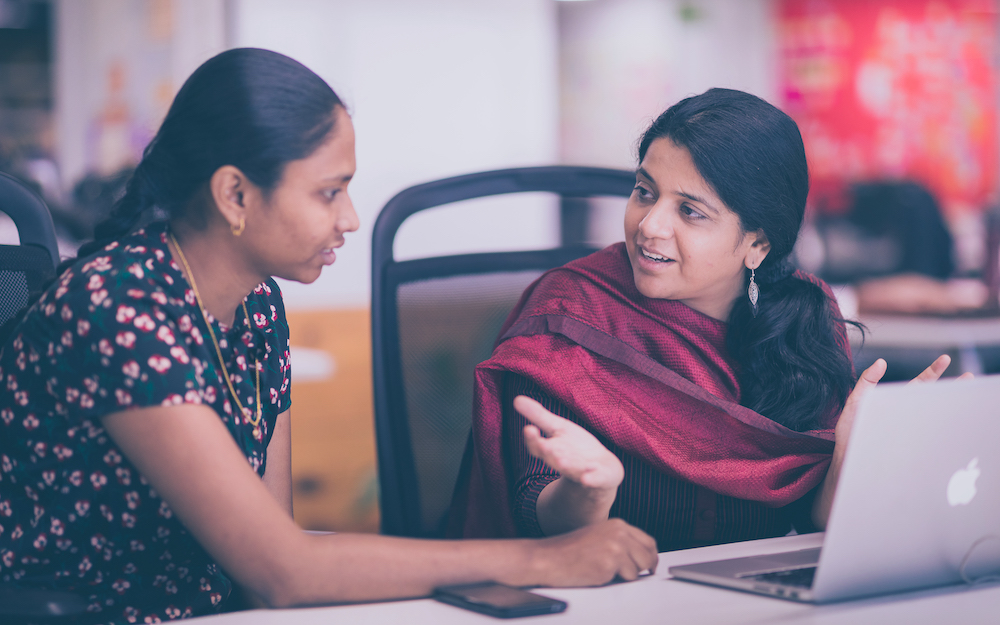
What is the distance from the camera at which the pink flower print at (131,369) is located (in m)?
0.86

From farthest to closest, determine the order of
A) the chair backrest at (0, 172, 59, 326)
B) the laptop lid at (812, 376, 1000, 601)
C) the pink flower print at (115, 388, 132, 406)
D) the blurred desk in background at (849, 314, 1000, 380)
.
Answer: the blurred desk in background at (849, 314, 1000, 380) < the chair backrest at (0, 172, 59, 326) < the pink flower print at (115, 388, 132, 406) < the laptop lid at (812, 376, 1000, 601)

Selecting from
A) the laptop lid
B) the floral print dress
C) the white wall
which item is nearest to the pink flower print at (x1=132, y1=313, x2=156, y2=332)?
the floral print dress

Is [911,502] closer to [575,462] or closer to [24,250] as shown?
[575,462]

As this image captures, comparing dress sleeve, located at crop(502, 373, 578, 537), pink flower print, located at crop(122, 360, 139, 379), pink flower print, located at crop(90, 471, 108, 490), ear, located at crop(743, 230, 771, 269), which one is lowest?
dress sleeve, located at crop(502, 373, 578, 537)

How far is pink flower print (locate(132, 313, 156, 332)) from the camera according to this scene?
0.88 m

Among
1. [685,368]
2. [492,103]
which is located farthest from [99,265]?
[492,103]

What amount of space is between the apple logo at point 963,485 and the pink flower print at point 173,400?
71cm

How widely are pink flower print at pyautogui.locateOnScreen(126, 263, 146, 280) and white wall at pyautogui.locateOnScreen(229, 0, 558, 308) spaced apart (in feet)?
5.52

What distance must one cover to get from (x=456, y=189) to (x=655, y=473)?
496mm

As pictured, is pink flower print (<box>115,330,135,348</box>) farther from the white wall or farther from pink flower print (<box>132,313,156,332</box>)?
the white wall

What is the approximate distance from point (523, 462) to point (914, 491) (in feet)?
1.74

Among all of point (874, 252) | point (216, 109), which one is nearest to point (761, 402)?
point (216, 109)

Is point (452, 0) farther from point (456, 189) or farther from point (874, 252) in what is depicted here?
point (874, 252)

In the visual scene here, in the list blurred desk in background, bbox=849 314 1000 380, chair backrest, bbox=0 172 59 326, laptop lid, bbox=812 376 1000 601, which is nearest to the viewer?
laptop lid, bbox=812 376 1000 601
